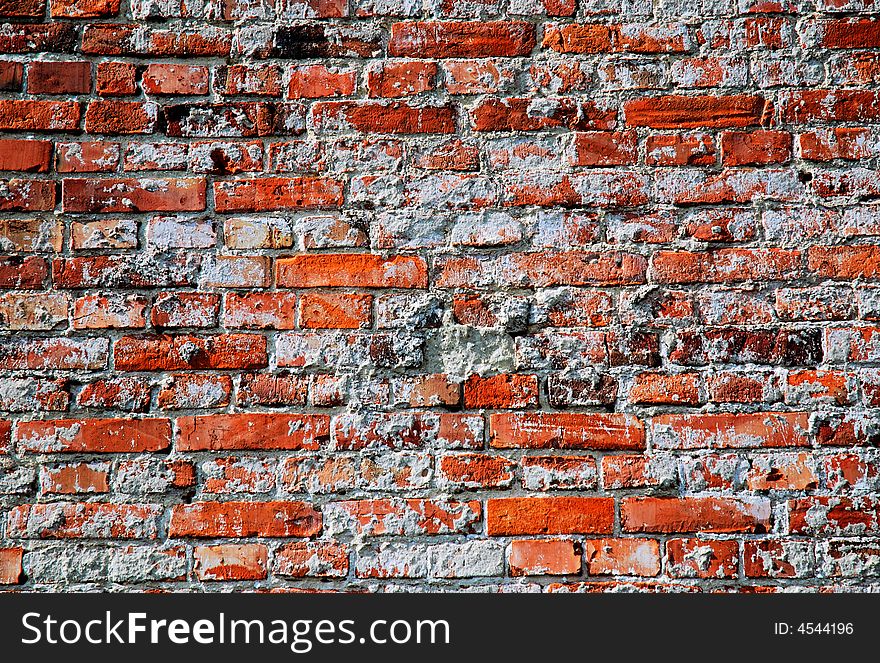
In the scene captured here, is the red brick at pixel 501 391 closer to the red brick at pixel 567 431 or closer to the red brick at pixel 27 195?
the red brick at pixel 567 431

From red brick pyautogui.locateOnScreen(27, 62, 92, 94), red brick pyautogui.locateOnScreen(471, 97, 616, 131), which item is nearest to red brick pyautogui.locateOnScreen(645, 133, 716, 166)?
red brick pyautogui.locateOnScreen(471, 97, 616, 131)

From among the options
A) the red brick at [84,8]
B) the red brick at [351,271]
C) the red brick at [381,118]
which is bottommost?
the red brick at [351,271]

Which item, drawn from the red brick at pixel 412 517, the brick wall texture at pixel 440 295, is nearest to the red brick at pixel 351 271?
the brick wall texture at pixel 440 295

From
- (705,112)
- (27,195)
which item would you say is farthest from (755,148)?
(27,195)

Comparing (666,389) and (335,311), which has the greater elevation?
(335,311)

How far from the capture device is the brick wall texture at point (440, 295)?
1671 mm

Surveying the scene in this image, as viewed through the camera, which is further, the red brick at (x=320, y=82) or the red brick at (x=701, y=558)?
the red brick at (x=320, y=82)

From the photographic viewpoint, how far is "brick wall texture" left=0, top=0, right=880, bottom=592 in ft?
5.48

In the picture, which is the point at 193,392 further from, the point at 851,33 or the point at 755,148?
the point at 851,33

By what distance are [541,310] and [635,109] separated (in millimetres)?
544

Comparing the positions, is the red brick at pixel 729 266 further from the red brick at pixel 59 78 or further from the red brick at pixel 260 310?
the red brick at pixel 59 78

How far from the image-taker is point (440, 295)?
1.73 metres

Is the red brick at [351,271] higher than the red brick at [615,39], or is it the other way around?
the red brick at [615,39]

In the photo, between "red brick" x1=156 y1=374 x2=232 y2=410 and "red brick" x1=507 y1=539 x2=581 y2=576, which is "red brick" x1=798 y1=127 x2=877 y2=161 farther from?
"red brick" x1=156 y1=374 x2=232 y2=410
